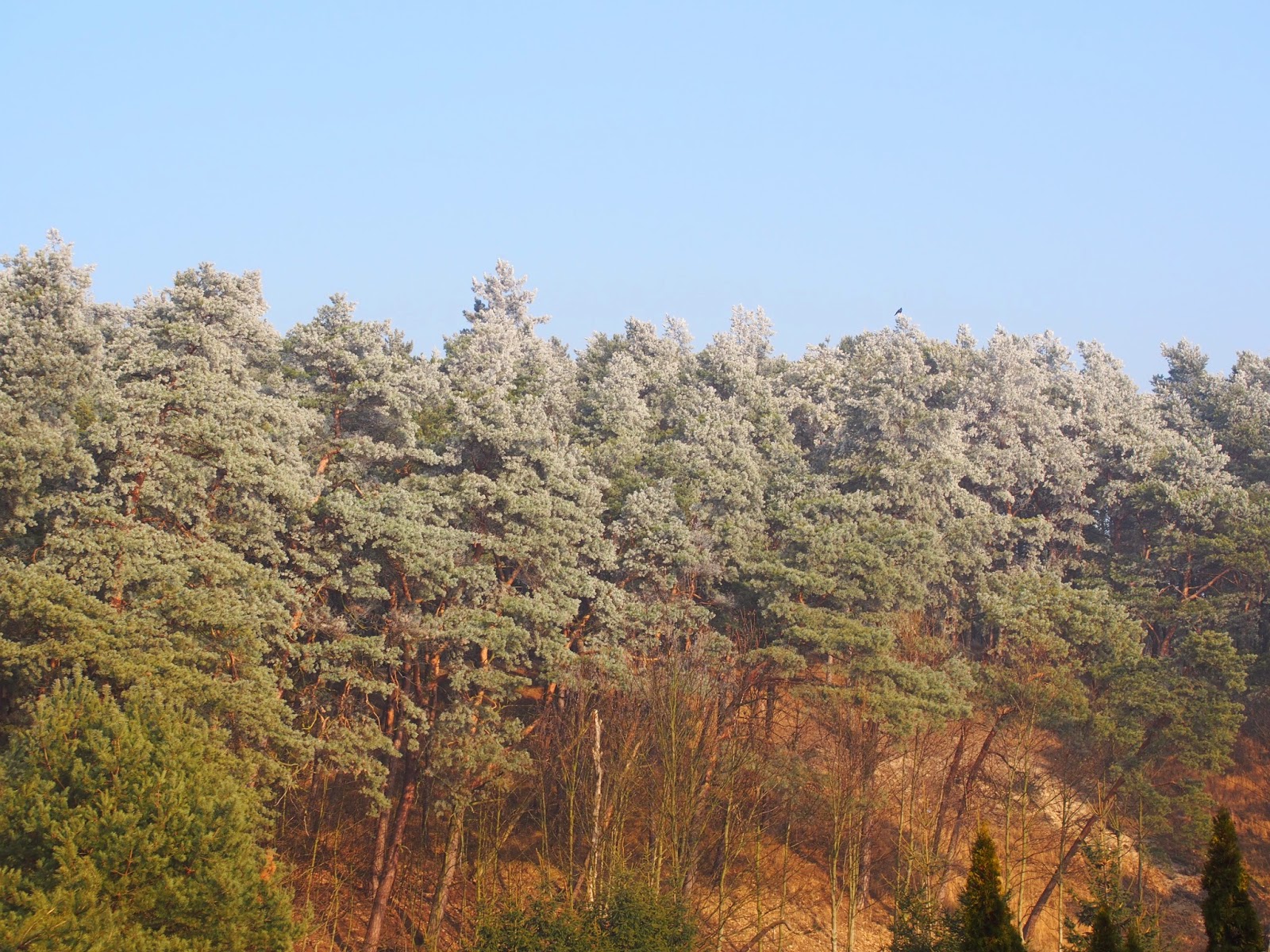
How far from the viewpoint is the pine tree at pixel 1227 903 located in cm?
1498

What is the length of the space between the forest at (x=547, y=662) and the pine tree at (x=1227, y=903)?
1.62m

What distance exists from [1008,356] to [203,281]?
25.3m

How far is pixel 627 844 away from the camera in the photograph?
29.2 meters

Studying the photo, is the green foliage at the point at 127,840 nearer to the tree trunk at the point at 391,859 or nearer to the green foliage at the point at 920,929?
the tree trunk at the point at 391,859

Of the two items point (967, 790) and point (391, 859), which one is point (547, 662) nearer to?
point (391, 859)

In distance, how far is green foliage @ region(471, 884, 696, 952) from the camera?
20609mm

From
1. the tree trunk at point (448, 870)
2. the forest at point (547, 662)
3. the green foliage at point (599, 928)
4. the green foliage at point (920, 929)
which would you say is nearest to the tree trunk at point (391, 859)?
the forest at point (547, 662)

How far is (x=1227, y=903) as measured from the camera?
15031 millimetres

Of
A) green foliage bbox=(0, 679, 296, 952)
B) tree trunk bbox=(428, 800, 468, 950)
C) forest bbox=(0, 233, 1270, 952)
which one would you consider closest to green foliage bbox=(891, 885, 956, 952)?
forest bbox=(0, 233, 1270, 952)

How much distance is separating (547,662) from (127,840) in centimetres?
1191

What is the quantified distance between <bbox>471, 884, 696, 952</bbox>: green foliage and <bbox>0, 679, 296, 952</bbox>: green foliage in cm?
321

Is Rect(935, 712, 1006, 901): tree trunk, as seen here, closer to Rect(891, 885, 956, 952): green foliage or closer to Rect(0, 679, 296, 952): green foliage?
Rect(891, 885, 956, 952): green foliage

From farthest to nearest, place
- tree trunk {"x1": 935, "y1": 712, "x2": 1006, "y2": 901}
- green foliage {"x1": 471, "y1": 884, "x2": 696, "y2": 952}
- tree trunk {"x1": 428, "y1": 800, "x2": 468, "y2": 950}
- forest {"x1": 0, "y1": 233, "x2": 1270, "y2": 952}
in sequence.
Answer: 1. tree trunk {"x1": 935, "y1": 712, "x2": 1006, "y2": 901}
2. tree trunk {"x1": 428, "y1": 800, "x2": 468, "y2": 950}
3. forest {"x1": 0, "y1": 233, "x2": 1270, "y2": 952}
4. green foliage {"x1": 471, "y1": 884, "x2": 696, "y2": 952}

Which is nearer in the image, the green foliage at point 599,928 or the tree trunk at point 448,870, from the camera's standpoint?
the green foliage at point 599,928
